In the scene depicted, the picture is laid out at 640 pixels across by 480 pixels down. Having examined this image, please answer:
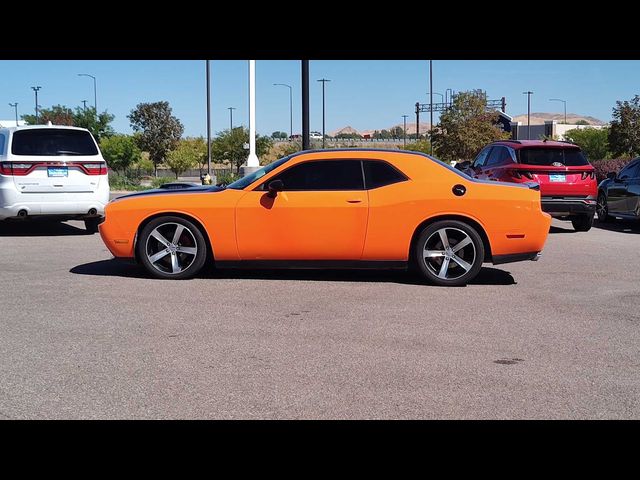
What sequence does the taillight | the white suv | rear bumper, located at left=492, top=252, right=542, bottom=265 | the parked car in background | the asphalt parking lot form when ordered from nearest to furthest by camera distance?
1. the asphalt parking lot
2. rear bumper, located at left=492, top=252, right=542, bottom=265
3. the white suv
4. the taillight
5. the parked car in background

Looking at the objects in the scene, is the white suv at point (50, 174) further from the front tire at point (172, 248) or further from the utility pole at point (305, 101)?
the utility pole at point (305, 101)

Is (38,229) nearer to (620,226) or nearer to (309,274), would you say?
(309,274)

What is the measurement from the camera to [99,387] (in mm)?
4875

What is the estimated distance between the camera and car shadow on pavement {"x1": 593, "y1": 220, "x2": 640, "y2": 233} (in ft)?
49.6

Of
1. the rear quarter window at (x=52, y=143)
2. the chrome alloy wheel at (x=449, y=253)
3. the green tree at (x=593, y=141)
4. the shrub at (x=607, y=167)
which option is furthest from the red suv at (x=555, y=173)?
the green tree at (x=593, y=141)

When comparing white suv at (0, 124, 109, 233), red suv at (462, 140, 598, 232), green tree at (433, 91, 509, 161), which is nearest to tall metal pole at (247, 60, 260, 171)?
white suv at (0, 124, 109, 233)

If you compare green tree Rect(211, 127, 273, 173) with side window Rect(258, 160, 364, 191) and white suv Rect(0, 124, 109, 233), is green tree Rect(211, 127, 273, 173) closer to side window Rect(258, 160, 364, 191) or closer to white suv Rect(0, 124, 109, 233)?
white suv Rect(0, 124, 109, 233)

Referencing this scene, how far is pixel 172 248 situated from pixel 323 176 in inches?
73.4

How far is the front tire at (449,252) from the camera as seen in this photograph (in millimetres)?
8516

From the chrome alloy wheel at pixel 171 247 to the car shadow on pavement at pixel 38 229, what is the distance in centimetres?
535

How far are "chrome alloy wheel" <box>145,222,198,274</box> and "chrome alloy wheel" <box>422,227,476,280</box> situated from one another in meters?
2.59

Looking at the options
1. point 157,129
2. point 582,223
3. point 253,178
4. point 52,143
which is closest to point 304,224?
point 253,178
